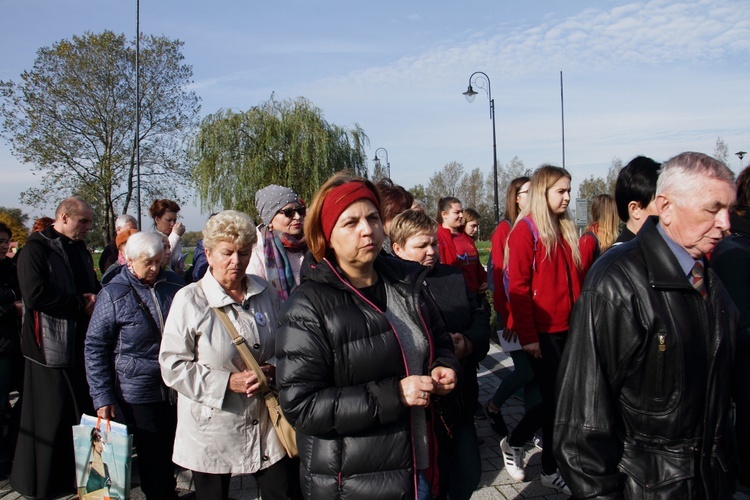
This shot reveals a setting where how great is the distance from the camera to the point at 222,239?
301 cm

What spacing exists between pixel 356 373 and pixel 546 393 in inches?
86.6

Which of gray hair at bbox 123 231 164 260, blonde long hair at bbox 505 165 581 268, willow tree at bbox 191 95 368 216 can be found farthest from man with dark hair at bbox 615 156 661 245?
willow tree at bbox 191 95 368 216

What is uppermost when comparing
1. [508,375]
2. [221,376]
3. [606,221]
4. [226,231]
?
[226,231]

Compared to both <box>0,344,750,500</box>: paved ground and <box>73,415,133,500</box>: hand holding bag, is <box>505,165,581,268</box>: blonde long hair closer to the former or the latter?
<box>0,344,750,500</box>: paved ground

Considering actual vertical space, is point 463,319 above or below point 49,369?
above

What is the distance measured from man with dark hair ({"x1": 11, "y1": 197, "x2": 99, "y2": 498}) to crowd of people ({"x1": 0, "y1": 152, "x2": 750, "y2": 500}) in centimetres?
2

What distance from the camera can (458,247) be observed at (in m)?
5.71

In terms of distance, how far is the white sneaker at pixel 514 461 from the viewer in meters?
3.99

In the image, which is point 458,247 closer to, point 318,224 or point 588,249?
point 588,249

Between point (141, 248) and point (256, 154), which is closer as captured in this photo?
point (141, 248)

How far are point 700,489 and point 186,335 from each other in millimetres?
2246

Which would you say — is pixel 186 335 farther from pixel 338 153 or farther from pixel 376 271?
pixel 338 153

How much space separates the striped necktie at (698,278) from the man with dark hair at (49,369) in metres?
3.96

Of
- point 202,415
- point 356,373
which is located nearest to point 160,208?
point 202,415
